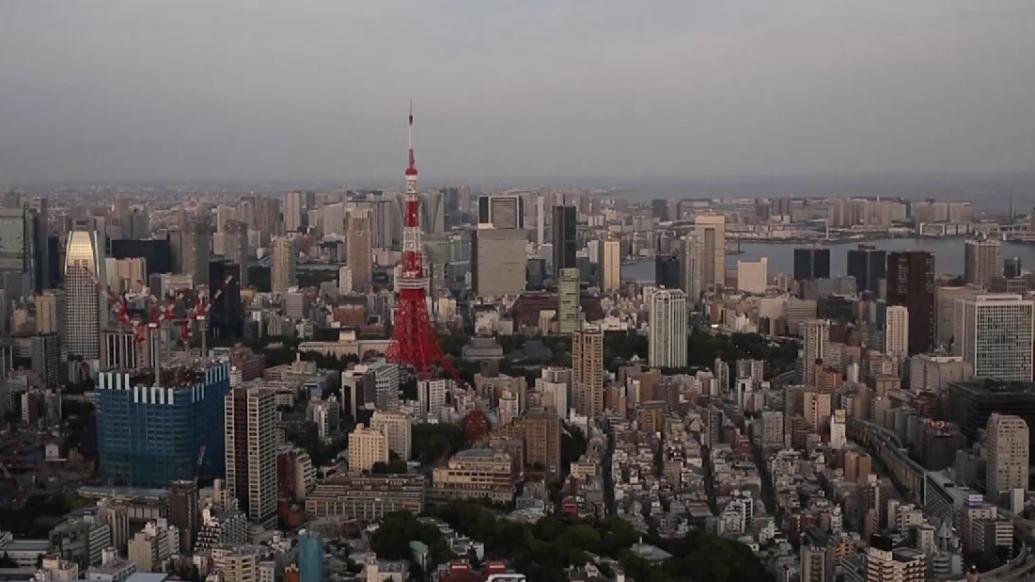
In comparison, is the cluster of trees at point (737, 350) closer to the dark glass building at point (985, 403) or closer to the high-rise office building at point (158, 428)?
the dark glass building at point (985, 403)

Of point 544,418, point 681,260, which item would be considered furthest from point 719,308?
point 544,418

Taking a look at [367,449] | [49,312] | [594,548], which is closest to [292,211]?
[49,312]

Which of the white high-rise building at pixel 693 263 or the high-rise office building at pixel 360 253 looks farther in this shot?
the high-rise office building at pixel 360 253

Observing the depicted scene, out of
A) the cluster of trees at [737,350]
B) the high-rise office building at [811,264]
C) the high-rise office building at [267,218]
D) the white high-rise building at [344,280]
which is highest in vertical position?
the high-rise office building at [267,218]

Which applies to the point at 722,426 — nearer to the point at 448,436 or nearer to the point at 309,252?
the point at 448,436

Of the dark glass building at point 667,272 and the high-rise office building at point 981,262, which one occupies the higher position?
the high-rise office building at point 981,262

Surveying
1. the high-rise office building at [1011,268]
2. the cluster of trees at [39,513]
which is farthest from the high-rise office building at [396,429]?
the high-rise office building at [1011,268]

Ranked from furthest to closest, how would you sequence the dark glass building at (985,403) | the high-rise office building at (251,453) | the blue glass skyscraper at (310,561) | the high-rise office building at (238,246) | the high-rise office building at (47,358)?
the high-rise office building at (238,246) → the high-rise office building at (47,358) → the dark glass building at (985,403) → the high-rise office building at (251,453) → the blue glass skyscraper at (310,561)
